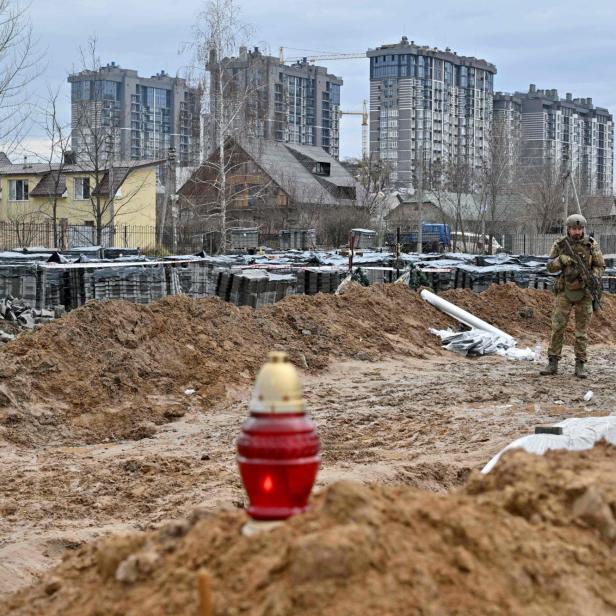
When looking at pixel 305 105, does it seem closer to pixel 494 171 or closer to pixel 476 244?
pixel 476 244

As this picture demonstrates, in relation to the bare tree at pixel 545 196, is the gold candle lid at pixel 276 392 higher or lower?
lower

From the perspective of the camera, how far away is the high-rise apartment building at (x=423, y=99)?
12525 cm

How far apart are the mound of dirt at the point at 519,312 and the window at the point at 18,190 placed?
130 ft

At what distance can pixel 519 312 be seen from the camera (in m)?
20.4

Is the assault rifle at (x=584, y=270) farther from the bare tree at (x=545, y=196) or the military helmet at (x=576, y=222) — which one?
the bare tree at (x=545, y=196)

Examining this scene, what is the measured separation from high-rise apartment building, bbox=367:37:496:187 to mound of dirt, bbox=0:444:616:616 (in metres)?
120

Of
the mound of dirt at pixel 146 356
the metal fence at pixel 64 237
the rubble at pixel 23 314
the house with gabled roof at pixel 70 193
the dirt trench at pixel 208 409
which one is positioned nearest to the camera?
the dirt trench at pixel 208 409

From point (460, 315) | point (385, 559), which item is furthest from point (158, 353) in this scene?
point (385, 559)

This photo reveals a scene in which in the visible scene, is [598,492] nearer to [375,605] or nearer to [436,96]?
[375,605]

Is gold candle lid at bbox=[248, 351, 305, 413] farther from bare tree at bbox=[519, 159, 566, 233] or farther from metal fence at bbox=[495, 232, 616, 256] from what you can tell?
bare tree at bbox=[519, 159, 566, 233]

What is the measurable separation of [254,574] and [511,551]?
76 centimetres

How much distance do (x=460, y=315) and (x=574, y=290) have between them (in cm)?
560

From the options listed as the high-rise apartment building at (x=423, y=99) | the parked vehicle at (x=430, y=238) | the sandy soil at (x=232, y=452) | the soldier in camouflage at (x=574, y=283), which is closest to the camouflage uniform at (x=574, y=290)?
the soldier in camouflage at (x=574, y=283)

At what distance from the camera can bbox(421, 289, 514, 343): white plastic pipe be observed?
59.0 ft
